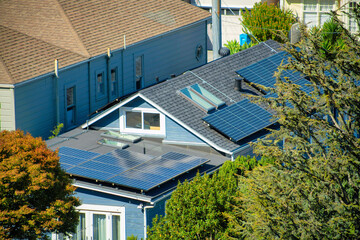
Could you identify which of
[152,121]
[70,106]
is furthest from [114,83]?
[152,121]

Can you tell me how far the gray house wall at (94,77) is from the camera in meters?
32.8

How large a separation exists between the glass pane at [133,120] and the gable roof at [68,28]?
552cm

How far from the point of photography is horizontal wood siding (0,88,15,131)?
31.5 m

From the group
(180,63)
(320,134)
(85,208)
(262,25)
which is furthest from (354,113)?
(262,25)

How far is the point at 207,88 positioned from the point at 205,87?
109 mm

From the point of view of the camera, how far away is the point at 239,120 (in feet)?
98.3

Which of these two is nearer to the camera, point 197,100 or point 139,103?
point 139,103

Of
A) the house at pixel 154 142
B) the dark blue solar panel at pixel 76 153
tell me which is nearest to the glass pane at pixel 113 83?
the house at pixel 154 142

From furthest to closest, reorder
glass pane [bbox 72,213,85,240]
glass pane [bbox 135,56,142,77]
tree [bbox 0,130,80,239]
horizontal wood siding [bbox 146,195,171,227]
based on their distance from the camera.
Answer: glass pane [bbox 135,56,142,77], glass pane [bbox 72,213,85,240], horizontal wood siding [bbox 146,195,171,227], tree [bbox 0,130,80,239]

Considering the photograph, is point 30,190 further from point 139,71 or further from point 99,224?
point 139,71

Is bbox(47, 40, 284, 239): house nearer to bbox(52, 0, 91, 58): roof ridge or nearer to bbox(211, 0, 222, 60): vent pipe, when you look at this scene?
bbox(52, 0, 91, 58): roof ridge

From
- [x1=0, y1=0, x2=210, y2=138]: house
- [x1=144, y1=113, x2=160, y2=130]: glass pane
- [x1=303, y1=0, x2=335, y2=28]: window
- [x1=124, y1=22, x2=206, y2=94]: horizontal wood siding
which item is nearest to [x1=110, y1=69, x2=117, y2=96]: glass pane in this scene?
[x1=0, y1=0, x2=210, y2=138]: house

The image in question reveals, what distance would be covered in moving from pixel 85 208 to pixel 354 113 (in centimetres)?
Answer: 1169

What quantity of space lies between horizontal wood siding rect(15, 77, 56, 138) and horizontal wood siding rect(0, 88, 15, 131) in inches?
8.8
